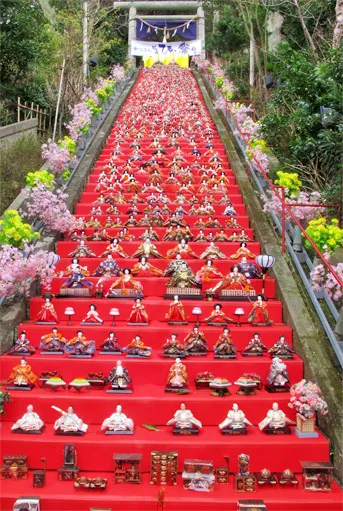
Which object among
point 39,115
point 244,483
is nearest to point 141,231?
point 244,483

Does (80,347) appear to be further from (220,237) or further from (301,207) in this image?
(301,207)

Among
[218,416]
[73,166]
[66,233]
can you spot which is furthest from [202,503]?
[73,166]

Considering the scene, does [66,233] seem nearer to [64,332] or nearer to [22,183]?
[22,183]

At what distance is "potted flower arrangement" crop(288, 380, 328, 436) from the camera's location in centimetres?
552

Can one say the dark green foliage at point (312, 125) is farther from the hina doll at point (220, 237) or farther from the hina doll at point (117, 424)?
the hina doll at point (117, 424)

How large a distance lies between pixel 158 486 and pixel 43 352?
7.04 ft

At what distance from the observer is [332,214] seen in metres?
8.29

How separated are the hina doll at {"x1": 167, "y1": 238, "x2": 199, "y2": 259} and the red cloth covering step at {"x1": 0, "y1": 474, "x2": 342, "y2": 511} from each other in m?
4.03

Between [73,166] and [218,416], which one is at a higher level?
[73,166]

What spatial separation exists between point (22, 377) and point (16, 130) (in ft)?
27.5

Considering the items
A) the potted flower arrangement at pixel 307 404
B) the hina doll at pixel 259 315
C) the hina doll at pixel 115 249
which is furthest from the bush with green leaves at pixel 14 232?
the potted flower arrangement at pixel 307 404

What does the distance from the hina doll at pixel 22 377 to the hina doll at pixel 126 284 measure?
1.82m

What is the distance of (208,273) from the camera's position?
805cm

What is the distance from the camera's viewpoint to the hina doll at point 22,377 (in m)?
6.07
